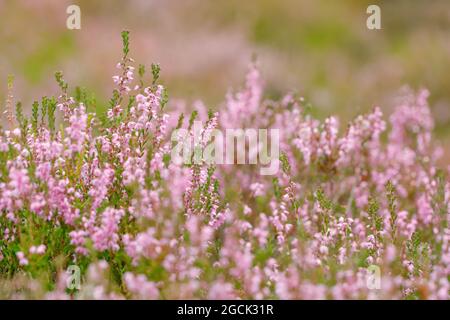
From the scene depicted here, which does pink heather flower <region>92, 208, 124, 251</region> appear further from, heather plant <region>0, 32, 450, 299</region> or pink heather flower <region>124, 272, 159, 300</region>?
pink heather flower <region>124, 272, 159, 300</region>

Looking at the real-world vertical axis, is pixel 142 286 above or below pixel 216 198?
below

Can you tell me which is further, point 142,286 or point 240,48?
point 240,48

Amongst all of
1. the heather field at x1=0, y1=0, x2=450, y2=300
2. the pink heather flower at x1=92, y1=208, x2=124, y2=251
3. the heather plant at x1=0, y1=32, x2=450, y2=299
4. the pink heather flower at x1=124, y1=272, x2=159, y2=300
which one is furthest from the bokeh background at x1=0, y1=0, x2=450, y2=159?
the pink heather flower at x1=124, y1=272, x2=159, y2=300

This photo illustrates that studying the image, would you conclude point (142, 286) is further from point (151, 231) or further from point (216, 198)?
point (216, 198)

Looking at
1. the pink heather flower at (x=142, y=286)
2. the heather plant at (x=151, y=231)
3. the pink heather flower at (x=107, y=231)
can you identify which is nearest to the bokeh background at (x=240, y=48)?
the heather plant at (x=151, y=231)

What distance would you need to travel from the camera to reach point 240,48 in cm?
1872

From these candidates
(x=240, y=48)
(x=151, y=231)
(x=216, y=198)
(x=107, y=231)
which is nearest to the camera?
(x=151, y=231)

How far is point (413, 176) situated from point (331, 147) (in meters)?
1.33

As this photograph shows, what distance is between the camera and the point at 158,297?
15.0 feet

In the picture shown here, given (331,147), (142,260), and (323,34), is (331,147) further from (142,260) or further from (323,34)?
(323,34)

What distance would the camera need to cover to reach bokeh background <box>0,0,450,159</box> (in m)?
16.3

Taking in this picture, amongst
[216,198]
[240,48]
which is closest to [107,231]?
[216,198]

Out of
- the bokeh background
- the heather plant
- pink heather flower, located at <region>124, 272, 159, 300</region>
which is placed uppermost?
the bokeh background
